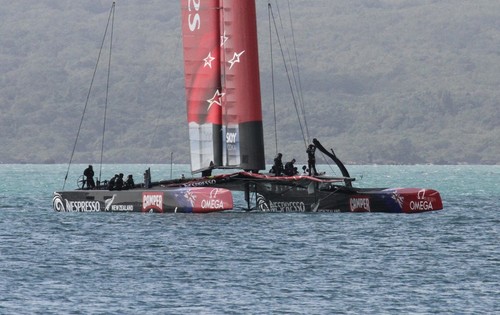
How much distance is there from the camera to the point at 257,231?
166 ft

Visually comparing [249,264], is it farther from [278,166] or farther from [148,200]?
[278,166]

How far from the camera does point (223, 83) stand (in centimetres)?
6028

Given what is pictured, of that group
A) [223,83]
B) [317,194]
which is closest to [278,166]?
[317,194]

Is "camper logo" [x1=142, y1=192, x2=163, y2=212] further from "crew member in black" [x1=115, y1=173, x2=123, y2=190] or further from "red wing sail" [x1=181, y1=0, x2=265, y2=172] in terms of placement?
"red wing sail" [x1=181, y1=0, x2=265, y2=172]

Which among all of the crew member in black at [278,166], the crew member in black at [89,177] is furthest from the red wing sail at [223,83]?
the crew member in black at [89,177]

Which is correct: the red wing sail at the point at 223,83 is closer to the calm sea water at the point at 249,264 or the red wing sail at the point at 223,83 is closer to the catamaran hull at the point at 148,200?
the calm sea water at the point at 249,264

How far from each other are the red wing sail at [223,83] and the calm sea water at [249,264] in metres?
3.08

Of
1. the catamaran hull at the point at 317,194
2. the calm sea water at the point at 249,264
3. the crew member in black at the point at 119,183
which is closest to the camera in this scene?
the calm sea water at the point at 249,264

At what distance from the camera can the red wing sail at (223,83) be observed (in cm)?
5981

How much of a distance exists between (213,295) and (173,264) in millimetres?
6690

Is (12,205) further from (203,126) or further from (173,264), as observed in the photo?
(173,264)

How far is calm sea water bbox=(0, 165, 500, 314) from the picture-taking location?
3145 centimetres

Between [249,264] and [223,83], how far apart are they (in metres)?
21.8

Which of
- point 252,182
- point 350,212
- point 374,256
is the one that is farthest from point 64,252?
point 350,212
